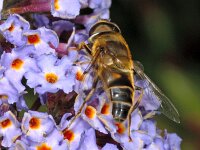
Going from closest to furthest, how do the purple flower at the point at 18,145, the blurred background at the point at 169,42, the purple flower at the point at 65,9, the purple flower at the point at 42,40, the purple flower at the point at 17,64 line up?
the purple flower at the point at 18,145, the purple flower at the point at 17,64, the purple flower at the point at 42,40, the purple flower at the point at 65,9, the blurred background at the point at 169,42

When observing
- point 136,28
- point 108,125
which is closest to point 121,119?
point 108,125

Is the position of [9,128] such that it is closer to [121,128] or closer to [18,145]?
[18,145]

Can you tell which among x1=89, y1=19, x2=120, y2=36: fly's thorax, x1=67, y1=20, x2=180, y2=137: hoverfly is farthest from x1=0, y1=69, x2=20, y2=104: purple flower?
x1=89, y1=19, x2=120, y2=36: fly's thorax

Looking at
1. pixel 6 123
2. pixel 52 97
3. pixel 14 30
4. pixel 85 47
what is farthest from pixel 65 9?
pixel 6 123

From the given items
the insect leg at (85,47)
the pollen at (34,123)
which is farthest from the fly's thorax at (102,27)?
the pollen at (34,123)

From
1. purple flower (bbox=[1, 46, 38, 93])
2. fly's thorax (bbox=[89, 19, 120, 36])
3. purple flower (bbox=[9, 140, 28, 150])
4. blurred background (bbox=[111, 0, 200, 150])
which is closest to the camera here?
purple flower (bbox=[9, 140, 28, 150])

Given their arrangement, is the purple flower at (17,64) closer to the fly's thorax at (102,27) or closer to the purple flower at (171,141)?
the fly's thorax at (102,27)

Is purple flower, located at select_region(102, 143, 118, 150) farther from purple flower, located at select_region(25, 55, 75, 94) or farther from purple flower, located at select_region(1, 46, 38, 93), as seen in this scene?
purple flower, located at select_region(1, 46, 38, 93)

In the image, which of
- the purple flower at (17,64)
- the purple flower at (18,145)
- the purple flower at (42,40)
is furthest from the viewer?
the purple flower at (42,40)

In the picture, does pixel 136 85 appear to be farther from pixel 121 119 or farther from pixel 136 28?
pixel 136 28
